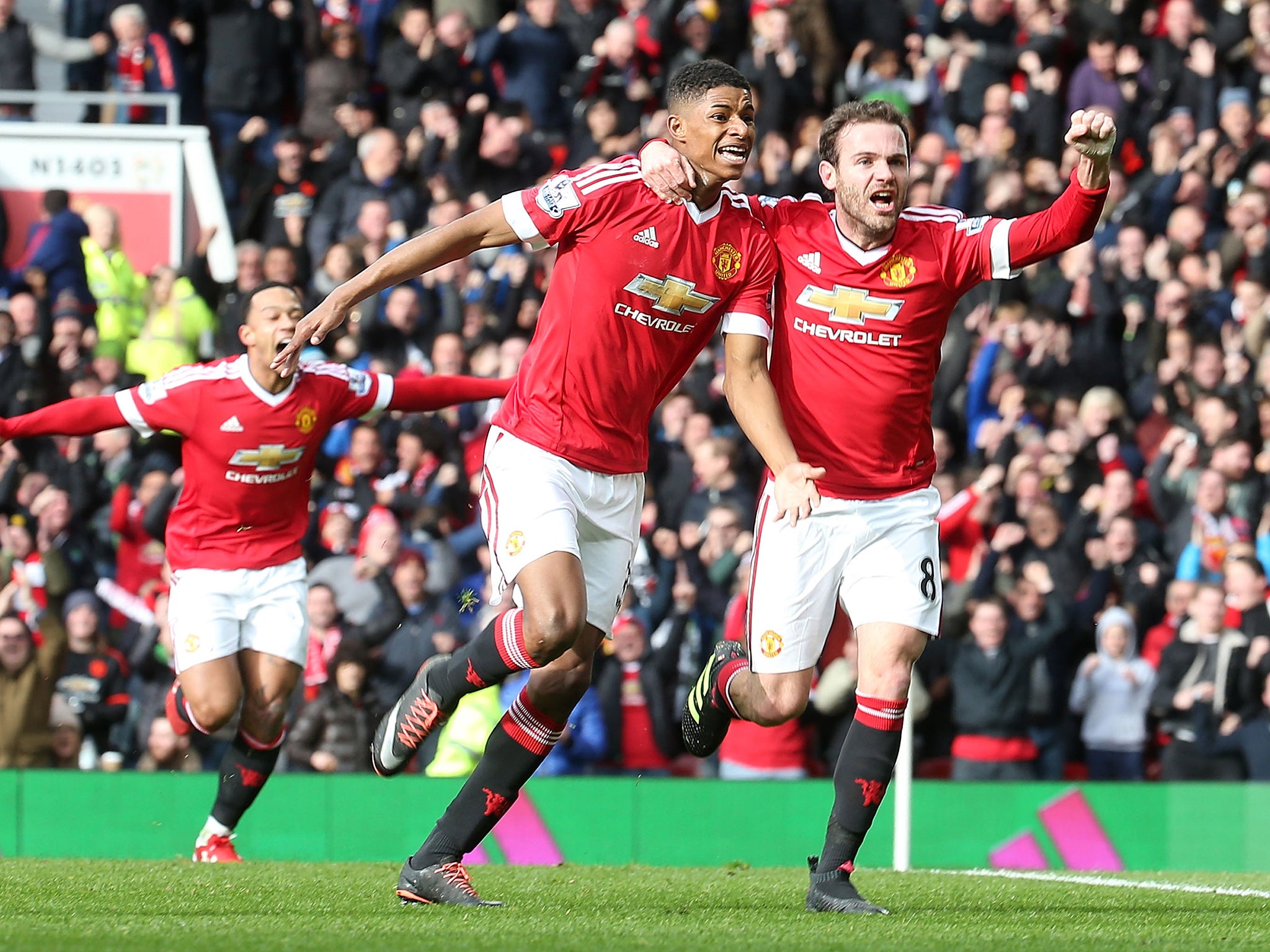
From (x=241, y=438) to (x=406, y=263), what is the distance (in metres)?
2.71

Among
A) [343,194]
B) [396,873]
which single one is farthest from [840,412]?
[343,194]

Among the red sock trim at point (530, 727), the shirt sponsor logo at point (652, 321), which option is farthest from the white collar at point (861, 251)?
the red sock trim at point (530, 727)

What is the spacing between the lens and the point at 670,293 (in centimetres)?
651

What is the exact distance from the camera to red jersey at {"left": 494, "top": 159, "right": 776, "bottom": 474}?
6469mm

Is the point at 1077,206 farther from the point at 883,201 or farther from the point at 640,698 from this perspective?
the point at 640,698

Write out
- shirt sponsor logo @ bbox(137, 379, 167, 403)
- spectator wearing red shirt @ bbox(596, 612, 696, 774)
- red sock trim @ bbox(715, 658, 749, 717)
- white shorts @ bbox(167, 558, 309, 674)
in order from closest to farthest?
red sock trim @ bbox(715, 658, 749, 717) < shirt sponsor logo @ bbox(137, 379, 167, 403) < white shorts @ bbox(167, 558, 309, 674) < spectator wearing red shirt @ bbox(596, 612, 696, 774)

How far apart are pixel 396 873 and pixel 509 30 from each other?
31.1 ft

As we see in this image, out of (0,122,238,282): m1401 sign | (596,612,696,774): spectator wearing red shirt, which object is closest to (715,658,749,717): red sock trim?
(596,612,696,774): spectator wearing red shirt

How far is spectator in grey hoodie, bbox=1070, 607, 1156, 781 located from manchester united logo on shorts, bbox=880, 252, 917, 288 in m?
5.29

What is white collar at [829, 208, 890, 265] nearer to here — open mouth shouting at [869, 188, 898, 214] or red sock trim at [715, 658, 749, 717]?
open mouth shouting at [869, 188, 898, 214]

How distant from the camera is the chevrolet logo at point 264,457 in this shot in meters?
8.67

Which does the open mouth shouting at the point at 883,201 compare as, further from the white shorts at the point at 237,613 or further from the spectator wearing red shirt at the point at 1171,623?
the spectator wearing red shirt at the point at 1171,623

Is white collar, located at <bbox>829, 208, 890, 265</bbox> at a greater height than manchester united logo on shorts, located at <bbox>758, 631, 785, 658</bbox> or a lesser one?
greater

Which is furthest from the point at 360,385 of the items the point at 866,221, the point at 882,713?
the point at 882,713
